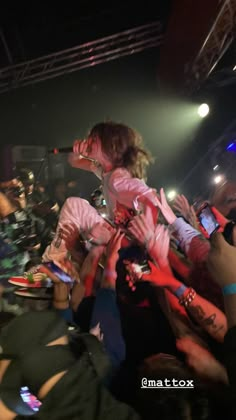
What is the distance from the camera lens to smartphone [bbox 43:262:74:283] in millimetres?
1507

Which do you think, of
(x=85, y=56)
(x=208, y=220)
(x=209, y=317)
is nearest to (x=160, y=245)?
(x=208, y=220)

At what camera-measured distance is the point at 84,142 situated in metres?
1.59

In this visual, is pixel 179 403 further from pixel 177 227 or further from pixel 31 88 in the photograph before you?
pixel 31 88

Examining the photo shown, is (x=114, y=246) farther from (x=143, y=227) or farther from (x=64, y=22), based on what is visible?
(x=64, y=22)

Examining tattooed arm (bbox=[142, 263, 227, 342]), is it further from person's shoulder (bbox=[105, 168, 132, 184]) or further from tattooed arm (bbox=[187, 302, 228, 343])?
person's shoulder (bbox=[105, 168, 132, 184])

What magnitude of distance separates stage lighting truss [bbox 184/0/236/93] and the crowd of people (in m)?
0.70

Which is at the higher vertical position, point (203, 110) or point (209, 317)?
point (203, 110)

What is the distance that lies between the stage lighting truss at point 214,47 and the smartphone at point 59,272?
115cm

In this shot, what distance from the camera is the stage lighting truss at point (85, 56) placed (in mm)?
2580

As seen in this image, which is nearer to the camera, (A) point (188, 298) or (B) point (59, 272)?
(A) point (188, 298)

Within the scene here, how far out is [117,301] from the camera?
132 cm

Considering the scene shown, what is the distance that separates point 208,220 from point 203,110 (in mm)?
628

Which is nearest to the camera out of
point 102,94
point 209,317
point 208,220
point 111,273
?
point 209,317

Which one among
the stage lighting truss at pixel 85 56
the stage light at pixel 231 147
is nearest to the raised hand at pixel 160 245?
the stage light at pixel 231 147
